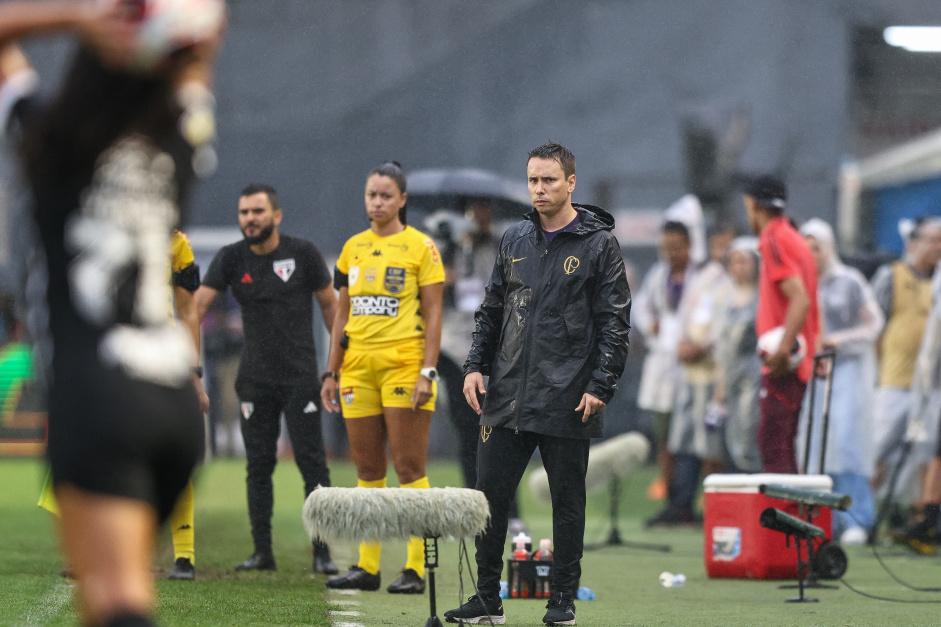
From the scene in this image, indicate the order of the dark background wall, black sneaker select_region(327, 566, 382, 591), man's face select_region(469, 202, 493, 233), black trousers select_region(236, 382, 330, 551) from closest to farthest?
black sneaker select_region(327, 566, 382, 591), black trousers select_region(236, 382, 330, 551), man's face select_region(469, 202, 493, 233), the dark background wall

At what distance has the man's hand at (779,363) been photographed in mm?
7066

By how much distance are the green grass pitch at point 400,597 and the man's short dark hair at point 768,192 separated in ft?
6.88

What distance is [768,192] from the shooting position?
727 centimetres

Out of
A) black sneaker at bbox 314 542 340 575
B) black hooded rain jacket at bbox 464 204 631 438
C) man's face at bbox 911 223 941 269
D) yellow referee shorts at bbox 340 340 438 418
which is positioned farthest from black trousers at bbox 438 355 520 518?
man's face at bbox 911 223 941 269

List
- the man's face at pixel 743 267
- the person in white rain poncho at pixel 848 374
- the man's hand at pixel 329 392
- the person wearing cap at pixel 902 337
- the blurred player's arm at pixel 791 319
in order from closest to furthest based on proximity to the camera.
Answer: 1. the man's hand at pixel 329 392
2. the blurred player's arm at pixel 791 319
3. the person in white rain poncho at pixel 848 374
4. the person wearing cap at pixel 902 337
5. the man's face at pixel 743 267

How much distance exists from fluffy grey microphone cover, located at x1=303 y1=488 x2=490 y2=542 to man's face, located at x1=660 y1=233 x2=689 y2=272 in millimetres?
6166

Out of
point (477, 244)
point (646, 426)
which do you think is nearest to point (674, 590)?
point (477, 244)

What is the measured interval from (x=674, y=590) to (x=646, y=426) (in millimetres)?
7252

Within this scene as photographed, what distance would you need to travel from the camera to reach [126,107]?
2.25 metres

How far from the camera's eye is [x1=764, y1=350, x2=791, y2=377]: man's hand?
707 centimetres

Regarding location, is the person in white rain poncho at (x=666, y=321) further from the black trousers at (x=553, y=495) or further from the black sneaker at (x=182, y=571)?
the black trousers at (x=553, y=495)

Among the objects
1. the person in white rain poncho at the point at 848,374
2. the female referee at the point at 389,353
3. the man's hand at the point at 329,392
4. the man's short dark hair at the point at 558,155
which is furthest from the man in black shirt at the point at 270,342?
the person in white rain poncho at the point at 848,374

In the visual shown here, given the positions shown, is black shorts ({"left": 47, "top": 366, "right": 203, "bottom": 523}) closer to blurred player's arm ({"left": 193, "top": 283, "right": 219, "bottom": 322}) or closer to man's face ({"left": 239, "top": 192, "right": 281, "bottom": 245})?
blurred player's arm ({"left": 193, "top": 283, "right": 219, "bottom": 322})

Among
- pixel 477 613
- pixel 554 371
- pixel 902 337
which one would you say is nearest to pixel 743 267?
pixel 902 337
